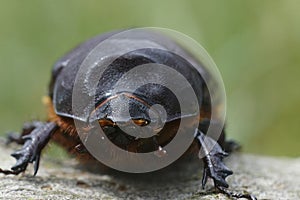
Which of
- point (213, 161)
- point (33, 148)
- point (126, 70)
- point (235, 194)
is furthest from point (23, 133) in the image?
point (235, 194)

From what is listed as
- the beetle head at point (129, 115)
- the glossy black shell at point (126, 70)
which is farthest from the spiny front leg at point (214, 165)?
the beetle head at point (129, 115)

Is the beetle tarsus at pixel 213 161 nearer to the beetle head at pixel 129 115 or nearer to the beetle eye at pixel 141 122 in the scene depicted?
the beetle head at pixel 129 115

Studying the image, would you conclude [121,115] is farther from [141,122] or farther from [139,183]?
[139,183]

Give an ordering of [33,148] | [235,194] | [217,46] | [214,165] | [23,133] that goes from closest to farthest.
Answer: [235,194]
[214,165]
[33,148]
[23,133]
[217,46]

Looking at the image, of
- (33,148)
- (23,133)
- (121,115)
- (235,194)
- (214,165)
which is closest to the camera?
(121,115)

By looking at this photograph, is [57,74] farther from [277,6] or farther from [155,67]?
[277,6]

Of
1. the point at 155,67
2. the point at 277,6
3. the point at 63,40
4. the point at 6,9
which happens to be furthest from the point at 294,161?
the point at 6,9

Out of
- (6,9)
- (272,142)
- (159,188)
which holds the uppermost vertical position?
(6,9)
